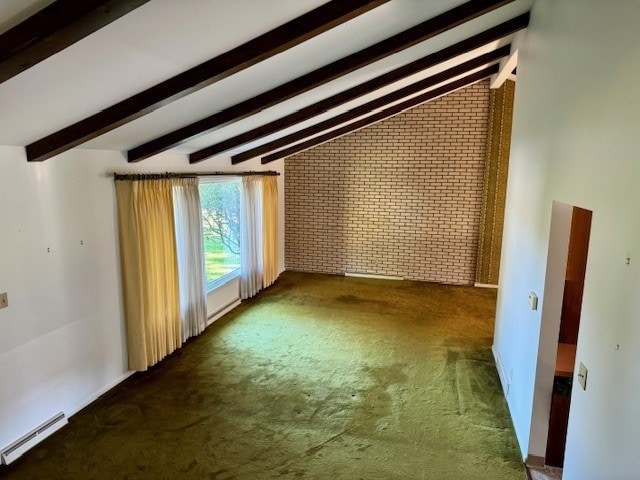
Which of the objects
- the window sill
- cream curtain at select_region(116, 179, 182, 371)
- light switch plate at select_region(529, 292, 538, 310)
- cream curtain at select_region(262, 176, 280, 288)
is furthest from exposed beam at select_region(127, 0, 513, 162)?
cream curtain at select_region(262, 176, 280, 288)

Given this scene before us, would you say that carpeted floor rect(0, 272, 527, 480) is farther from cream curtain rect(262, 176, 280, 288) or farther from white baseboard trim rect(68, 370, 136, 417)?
cream curtain rect(262, 176, 280, 288)

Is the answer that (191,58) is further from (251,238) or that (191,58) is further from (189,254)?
(251,238)

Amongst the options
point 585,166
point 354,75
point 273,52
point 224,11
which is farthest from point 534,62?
point 224,11

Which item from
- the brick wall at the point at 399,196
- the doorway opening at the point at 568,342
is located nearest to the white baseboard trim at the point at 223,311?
the brick wall at the point at 399,196

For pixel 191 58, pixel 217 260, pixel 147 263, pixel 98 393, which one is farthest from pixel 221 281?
pixel 191 58

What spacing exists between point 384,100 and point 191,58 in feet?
11.5

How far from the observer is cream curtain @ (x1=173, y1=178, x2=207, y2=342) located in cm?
470

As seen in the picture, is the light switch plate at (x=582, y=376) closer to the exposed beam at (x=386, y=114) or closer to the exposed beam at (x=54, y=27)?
the exposed beam at (x=54, y=27)

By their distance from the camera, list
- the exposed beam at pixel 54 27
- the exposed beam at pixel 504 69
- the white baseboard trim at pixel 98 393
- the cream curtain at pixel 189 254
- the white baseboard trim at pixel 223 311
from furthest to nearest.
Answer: the white baseboard trim at pixel 223 311
the exposed beam at pixel 504 69
the cream curtain at pixel 189 254
the white baseboard trim at pixel 98 393
the exposed beam at pixel 54 27

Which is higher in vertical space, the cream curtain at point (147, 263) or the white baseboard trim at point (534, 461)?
the cream curtain at point (147, 263)

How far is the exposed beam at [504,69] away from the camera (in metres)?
4.86

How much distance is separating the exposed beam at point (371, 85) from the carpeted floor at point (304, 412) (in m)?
2.30

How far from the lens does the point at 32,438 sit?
3127 millimetres

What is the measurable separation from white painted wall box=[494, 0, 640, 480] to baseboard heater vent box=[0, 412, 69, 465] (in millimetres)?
3538
